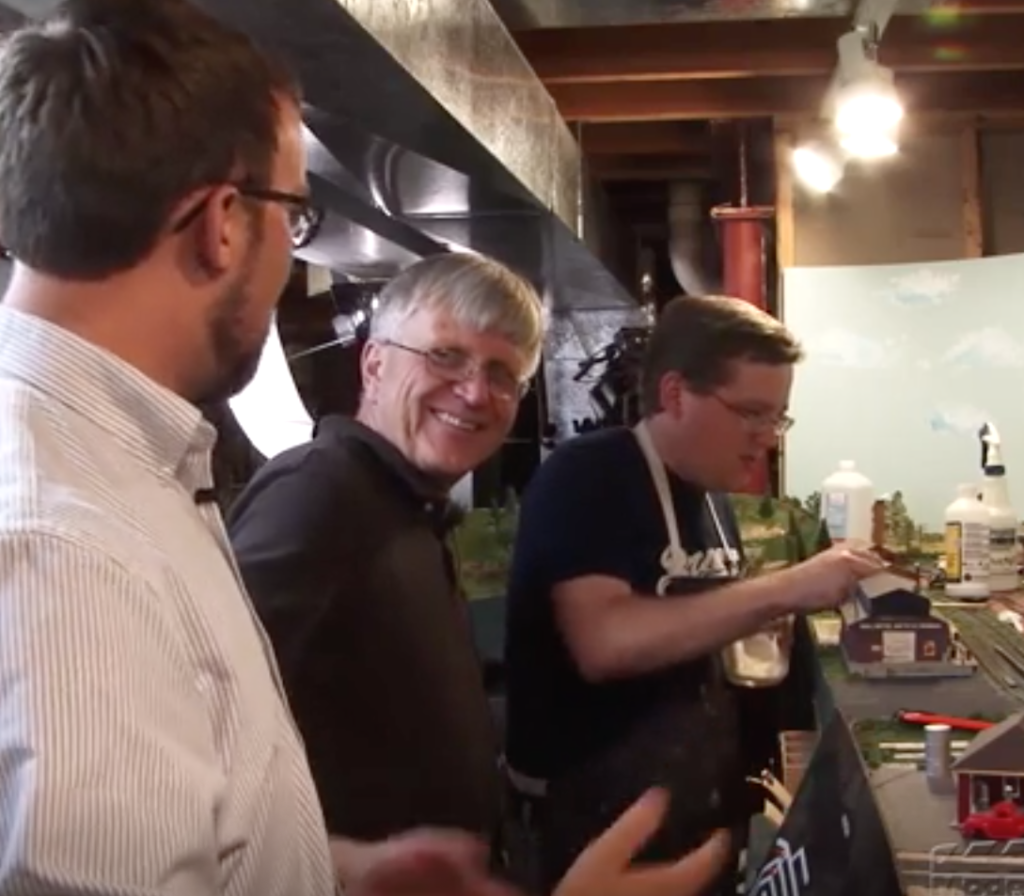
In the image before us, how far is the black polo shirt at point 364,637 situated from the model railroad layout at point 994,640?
863 millimetres

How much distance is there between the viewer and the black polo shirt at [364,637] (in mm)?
1316

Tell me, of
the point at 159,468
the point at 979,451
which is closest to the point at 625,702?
the point at 159,468

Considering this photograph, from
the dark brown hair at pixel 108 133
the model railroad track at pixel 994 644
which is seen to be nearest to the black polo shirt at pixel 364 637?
the dark brown hair at pixel 108 133

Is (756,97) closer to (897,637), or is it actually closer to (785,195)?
(785,195)

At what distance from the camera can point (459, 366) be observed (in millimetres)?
1590

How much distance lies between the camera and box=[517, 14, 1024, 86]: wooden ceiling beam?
3.56m

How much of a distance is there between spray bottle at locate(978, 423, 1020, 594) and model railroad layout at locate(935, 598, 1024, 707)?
10 cm

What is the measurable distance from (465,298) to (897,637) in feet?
2.90

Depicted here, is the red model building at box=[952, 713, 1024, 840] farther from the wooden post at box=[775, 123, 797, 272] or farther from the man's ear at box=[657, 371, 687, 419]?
the wooden post at box=[775, 123, 797, 272]

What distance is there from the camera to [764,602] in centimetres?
182

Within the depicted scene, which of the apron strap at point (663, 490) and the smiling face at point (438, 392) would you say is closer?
the smiling face at point (438, 392)

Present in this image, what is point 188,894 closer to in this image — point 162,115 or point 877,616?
point 162,115

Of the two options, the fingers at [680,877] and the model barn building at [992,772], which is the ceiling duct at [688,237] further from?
the fingers at [680,877]

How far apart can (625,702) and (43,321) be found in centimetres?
118
